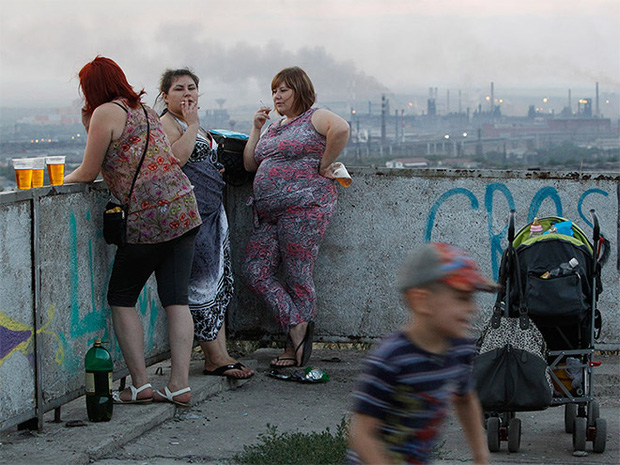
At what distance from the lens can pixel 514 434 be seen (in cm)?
526

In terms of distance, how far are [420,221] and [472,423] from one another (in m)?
4.43

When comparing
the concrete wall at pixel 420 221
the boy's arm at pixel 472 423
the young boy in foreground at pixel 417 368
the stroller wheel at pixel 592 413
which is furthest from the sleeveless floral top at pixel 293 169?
the young boy in foreground at pixel 417 368

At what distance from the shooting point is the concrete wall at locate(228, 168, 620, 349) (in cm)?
742

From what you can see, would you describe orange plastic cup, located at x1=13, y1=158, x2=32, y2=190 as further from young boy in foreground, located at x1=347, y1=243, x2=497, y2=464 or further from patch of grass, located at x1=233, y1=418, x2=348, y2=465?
young boy in foreground, located at x1=347, y1=243, x2=497, y2=464

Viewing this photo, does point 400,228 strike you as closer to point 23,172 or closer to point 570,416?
point 570,416

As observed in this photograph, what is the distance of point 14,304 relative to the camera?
477cm

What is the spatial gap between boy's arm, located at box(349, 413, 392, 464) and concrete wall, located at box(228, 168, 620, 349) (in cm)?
471

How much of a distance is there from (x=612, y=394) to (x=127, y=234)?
352cm

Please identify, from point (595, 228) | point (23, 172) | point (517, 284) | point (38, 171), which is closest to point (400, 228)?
point (517, 284)

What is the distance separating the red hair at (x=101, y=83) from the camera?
5.29 m

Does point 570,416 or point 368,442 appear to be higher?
point 368,442

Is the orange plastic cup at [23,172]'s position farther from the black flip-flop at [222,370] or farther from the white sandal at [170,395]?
the black flip-flop at [222,370]

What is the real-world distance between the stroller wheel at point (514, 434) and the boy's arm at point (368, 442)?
2.61m

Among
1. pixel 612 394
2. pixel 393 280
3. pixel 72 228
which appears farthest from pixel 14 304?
pixel 612 394
